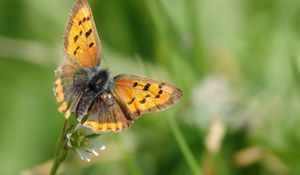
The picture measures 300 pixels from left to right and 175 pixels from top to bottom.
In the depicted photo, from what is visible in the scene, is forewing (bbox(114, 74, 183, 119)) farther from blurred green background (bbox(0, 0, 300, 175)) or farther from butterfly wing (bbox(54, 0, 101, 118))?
blurred green background (bbox(0, 0, 300, 175))

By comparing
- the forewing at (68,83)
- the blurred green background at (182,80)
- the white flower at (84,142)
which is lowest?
the blurred green background at (182,80)

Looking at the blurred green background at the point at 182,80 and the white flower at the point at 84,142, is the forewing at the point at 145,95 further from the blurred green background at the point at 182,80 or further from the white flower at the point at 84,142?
the blurred green background at the point at 182,80

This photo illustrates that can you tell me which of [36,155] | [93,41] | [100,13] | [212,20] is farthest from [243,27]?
[93,41]

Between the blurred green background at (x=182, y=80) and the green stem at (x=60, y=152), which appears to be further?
the blurred green background at (x=182, y=80)

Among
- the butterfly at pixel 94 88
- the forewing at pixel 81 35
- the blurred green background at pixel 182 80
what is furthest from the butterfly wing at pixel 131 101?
the blurred green background at pixel 182 80

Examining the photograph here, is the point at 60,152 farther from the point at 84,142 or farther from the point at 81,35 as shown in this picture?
the point at 81,35

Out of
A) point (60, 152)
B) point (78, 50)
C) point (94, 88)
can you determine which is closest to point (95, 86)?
point (94, 88)

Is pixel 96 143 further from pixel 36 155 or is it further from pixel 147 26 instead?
pixel 147 26
